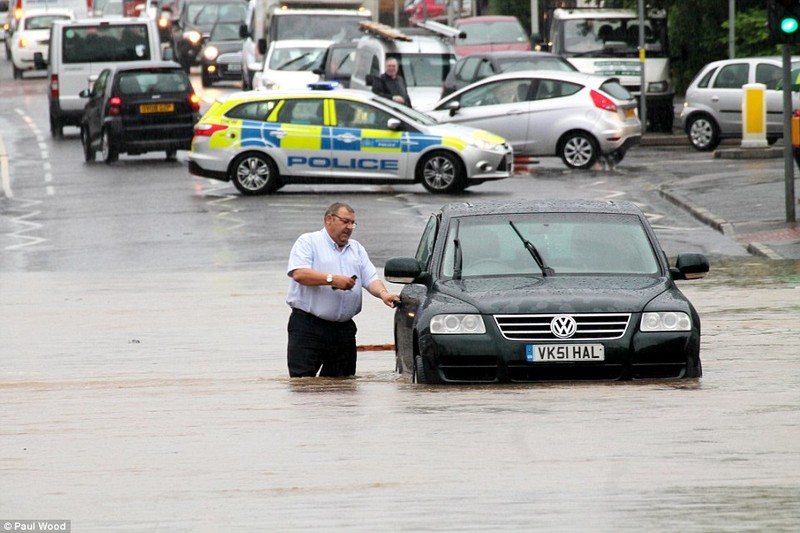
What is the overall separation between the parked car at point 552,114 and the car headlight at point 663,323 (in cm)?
1966

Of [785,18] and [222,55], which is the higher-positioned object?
[785,18]

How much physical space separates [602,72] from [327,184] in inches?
414

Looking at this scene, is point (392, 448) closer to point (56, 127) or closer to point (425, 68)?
point (425, 68)

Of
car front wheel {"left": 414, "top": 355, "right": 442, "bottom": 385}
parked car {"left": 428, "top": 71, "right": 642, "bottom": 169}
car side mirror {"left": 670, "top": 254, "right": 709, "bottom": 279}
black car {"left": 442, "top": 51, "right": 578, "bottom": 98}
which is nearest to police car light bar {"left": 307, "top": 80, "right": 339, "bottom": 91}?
parked car {"left": 428, "top": 71, "right": 642, "bottom": 169}

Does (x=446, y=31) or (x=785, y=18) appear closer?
(x=785, y=18)

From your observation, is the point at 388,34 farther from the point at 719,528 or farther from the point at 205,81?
the point at 719,528

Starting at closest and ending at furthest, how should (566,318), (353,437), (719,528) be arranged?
(719,528)
(353,437)
(566,318)

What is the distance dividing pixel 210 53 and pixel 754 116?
2322 centimetres

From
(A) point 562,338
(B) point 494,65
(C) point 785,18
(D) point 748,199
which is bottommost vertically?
(D) point 748,199

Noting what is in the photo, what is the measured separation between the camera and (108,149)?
33.0 meters

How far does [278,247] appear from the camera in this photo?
72.7 ft

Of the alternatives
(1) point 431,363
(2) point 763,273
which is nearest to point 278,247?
(2) point 763,273

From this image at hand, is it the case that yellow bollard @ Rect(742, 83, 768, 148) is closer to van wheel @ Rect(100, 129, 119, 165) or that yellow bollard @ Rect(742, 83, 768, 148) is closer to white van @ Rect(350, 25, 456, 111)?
white van @ Rect(350, 25, 456, 111)

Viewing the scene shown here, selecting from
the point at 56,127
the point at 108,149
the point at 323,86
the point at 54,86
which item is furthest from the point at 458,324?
the point at 56,127
